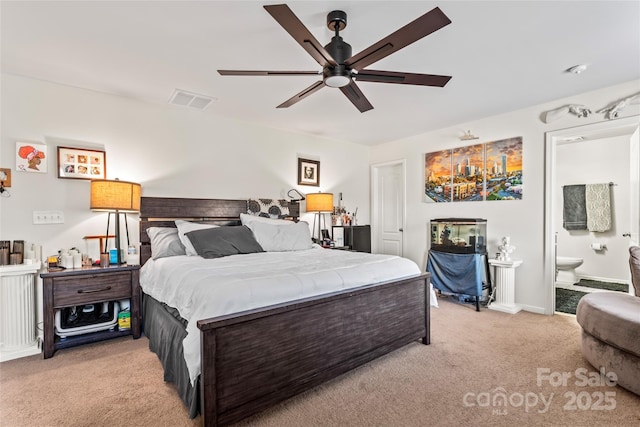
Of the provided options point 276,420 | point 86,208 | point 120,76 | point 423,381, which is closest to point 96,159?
point 86,208

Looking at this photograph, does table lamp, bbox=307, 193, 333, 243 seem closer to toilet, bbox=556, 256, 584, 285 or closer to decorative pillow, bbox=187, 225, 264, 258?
decorative pillow, bbox=187, 225, 264, 258

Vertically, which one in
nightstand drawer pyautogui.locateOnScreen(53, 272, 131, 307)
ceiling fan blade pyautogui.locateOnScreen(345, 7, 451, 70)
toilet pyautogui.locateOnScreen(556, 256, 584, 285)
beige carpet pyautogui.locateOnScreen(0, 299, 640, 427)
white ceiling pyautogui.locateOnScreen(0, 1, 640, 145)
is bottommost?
beige carpet pyautogui.locateOnScreen(0, 299, 640, 427)

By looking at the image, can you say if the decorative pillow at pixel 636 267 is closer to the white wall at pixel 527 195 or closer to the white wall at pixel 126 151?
the white wall at pixel 527 195

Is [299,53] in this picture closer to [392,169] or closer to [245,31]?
[245,31]

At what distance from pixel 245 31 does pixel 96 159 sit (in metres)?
2.10

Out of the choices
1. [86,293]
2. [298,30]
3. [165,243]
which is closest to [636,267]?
[298,30]

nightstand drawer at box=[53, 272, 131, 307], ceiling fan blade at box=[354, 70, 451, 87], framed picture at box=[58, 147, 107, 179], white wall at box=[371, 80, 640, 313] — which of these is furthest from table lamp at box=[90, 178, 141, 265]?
white wall at box=[371, 80, 640, 313]

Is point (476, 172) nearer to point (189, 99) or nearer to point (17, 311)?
point (189, 99)

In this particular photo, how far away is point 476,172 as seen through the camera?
4.19 m

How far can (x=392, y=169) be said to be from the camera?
5.38m

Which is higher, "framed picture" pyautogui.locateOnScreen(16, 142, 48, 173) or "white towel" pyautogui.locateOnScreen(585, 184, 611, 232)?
"framed picture" pyautogui.locateOnScreen(16, 142, 48, 173)

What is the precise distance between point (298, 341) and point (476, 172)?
3.52 m

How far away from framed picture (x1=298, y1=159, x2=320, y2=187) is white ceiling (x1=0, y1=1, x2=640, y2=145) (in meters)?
1.26

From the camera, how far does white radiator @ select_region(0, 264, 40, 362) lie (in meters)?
2.50
